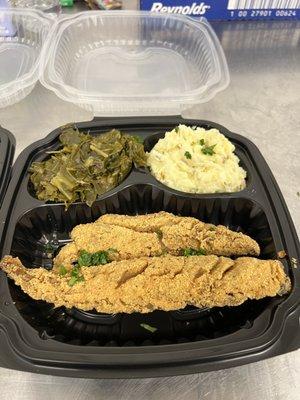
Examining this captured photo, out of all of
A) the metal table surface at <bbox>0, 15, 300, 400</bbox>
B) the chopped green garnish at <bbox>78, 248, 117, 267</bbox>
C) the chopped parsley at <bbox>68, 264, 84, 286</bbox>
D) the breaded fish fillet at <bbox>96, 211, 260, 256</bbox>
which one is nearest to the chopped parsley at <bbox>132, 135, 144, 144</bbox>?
the breaded fish fillet at <bbox>96, 211, 260, 256</bbox>

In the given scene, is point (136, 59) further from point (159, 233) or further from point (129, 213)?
point (159, 233)

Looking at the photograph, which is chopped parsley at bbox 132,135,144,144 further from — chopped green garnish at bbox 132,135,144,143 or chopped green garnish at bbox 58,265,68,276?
chopped green garnish at bbox 58,265,68,276

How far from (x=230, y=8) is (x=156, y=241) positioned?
2.59 meters

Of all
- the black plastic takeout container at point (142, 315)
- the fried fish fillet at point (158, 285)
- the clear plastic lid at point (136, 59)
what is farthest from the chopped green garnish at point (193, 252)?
the clear plastic lid at point (136, 59)

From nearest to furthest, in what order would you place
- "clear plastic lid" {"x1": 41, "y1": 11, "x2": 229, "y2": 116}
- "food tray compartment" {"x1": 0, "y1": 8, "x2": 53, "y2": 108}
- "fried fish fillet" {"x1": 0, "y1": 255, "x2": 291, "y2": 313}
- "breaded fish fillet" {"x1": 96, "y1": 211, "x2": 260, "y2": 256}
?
"fried fish fillet" {"x1": 0, "y1": 255, "x2": 291, "y2": 313} < "breaded fish fillet" {"x1": 96, "y1": 211, "x2": 260, "y2": 256} < "clear plastic lid" {"x1": 41, "y1": 11, "x2": 229, "y2": 116} < "food tray compartment" {"x1": 0, "y1": 8, "x2": 53, "y2": 108}

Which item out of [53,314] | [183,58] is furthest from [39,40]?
[53,314]

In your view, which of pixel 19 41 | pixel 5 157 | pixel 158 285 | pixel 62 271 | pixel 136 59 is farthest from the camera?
pixel 19 41

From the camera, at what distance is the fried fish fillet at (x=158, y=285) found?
1467 mm

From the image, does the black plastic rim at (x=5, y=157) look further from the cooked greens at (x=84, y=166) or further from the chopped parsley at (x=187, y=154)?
the chopped parsley at (x=187, y=154)

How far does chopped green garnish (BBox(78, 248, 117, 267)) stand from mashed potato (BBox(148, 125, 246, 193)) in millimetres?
477

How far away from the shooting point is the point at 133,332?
1559 millimetres

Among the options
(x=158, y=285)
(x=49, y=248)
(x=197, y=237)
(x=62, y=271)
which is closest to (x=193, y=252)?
(x=197, y=237)

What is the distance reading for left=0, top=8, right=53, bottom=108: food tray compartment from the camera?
257 cm

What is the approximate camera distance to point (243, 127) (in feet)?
8.79
